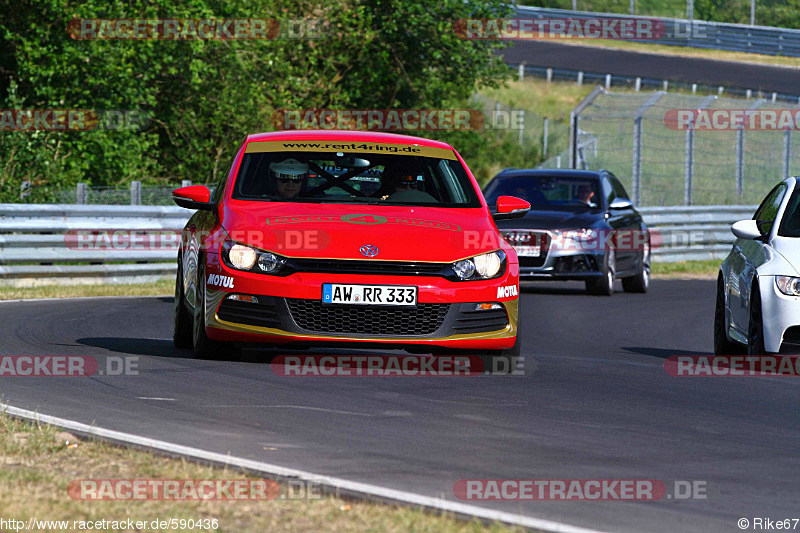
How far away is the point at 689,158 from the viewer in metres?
27.3

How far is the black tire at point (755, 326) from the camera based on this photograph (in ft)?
33.4

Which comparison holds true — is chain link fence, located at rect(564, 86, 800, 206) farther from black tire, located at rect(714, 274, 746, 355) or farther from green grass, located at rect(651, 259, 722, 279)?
black tire, located at rect(714, 274, 746, 355)

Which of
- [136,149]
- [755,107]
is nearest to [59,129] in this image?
[136,149]

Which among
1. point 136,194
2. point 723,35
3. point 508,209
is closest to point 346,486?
point 508,209

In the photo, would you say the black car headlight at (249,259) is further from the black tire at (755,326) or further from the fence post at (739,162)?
the fence post at (739,162)

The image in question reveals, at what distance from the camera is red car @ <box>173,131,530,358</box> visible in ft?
29.4

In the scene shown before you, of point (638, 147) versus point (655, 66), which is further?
point (655, 66)

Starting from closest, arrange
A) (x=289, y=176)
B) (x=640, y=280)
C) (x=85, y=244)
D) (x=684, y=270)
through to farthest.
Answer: (x=289, y=176)
(x=85, y=244)
(x=640, y=280)
(x=684, y=270)

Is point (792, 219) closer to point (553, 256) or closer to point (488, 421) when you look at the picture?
point (488, 421)

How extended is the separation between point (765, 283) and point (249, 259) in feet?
11.7

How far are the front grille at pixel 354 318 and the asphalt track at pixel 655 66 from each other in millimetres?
39779

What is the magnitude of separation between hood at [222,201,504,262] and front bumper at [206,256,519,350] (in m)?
0.17

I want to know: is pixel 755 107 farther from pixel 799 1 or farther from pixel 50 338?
pixel 799 1

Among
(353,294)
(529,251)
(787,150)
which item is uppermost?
(353,294)
